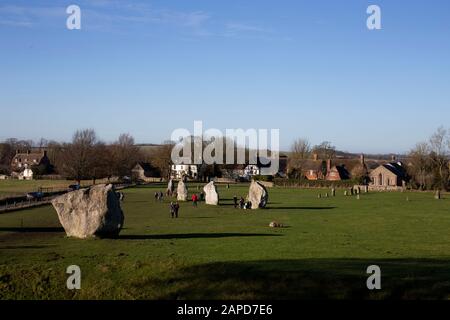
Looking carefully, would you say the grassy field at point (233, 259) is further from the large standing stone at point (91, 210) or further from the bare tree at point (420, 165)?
the bare tree at point (420, 165)

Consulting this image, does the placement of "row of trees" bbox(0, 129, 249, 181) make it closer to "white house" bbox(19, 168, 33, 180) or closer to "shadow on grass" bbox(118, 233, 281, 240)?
"white house" bbox(19, 168, 33, 180)

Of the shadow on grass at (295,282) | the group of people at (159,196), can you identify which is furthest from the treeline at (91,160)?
the shadow on grass at (295,282)

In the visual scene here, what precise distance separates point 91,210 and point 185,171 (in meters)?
105

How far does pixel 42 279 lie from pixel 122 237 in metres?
11.5

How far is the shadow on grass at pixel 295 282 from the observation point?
54.5ft

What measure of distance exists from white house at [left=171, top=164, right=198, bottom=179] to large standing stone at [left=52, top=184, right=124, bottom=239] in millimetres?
94689

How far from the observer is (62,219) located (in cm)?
2936

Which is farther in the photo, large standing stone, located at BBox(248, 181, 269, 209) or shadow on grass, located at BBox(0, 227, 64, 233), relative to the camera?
large standing stone, located at BBox(248, 181, 269, 209)

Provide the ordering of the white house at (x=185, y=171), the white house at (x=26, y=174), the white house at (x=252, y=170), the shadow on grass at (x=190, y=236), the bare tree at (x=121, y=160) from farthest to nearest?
the white house at (x=252, y=170)
the white house at (x=26, y=174)
the white house at (x=185, y=171)
the bare tree at (x=121, y=160)
the shadow on grass at (x=190, y=236)

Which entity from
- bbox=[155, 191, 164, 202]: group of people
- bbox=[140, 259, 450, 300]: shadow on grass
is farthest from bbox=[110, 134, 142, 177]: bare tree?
bbox=[140, 259, 450, 300]: shadow on grass

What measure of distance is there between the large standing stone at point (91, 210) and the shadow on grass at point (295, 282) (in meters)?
10.5

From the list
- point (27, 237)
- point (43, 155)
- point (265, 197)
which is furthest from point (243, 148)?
point (27, 237)

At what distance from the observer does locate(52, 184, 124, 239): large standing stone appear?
1125 inches
